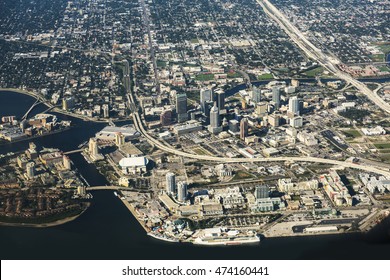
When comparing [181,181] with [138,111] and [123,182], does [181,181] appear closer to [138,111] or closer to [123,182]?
[123,182]

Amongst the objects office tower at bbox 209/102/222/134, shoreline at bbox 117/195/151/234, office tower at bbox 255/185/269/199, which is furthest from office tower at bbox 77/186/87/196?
office tower at bbox 209/102/222/134

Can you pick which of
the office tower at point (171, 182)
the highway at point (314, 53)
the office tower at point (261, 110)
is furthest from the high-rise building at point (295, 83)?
the office tower at point (171, 182)

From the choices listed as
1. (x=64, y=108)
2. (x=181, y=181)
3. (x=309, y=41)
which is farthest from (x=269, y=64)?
(x=181, y=181)

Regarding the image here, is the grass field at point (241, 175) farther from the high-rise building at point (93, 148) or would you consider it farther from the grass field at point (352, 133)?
the grass field at point (352, 133)

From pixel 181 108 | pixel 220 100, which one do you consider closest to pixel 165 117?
pixel 181 108

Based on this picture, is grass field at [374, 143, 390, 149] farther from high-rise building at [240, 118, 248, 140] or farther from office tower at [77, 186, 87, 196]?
office tower at [77, 186, 87, 196]

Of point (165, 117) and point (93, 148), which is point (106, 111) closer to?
point (165, 117)
